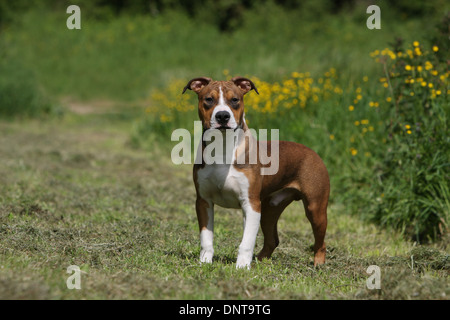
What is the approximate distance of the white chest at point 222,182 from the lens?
181 inches

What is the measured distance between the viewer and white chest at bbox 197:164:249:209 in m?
4.59

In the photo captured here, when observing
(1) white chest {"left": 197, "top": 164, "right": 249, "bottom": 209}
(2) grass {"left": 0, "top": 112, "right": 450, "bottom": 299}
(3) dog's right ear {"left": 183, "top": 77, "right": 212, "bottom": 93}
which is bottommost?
(2) grass {"left": 0, "top": 112, "right": 450, "bottom": 299}

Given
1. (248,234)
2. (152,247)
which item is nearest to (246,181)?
(248,234)

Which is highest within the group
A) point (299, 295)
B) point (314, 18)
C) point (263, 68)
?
point (314, 18)

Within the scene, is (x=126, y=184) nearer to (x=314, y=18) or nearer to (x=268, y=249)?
(x=268, y=249)

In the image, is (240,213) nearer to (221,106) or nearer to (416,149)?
(416,149)

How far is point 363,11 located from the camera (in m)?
26.4

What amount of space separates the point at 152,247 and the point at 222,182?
1.11 m

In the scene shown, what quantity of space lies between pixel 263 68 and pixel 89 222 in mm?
7381

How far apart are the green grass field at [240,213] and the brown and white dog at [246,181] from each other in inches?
10.2

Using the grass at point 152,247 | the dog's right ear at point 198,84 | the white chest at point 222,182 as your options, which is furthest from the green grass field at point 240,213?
the dog's right ear at point 198,84

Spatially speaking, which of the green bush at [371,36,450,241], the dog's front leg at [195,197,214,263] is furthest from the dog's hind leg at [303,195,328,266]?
the green bush at [371,36,450,241]

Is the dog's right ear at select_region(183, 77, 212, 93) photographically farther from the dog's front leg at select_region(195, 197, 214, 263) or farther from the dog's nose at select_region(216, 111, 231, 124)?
the dog's front leg at select_region(195, 197, 214, 263)

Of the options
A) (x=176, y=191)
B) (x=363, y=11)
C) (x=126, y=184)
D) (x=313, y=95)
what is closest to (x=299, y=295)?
(x=176, y=191)
